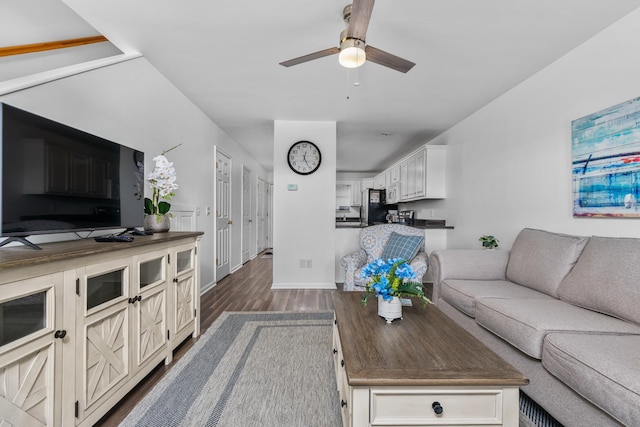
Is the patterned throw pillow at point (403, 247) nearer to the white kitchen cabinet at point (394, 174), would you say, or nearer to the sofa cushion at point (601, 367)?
the sofa cushion at point (601, 367)

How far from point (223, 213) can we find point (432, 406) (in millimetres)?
4172

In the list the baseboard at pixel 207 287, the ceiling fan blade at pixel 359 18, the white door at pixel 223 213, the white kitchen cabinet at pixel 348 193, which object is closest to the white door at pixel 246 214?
the white door at pixel 223 213

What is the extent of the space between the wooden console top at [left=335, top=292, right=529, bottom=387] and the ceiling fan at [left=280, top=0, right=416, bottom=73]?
156cm

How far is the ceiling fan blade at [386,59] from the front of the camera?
6.14 ft

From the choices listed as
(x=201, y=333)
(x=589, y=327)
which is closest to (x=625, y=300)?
(x=589, y=327)

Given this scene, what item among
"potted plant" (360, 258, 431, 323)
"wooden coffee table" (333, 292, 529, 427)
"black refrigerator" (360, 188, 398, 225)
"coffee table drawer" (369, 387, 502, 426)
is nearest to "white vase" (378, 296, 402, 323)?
"potted plant" (360, 258, 431, 323)

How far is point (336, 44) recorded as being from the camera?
223 centimetres

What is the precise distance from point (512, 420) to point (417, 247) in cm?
214

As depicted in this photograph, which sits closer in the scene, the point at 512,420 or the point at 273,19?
the point at 512,420

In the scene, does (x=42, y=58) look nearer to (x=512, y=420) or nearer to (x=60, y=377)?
(x=60, y=377)

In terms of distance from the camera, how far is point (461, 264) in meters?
2.50

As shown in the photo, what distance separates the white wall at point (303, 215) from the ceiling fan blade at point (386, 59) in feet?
7.09

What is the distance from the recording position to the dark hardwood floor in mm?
1976

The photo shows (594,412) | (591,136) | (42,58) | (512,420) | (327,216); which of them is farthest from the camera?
(327,216)
